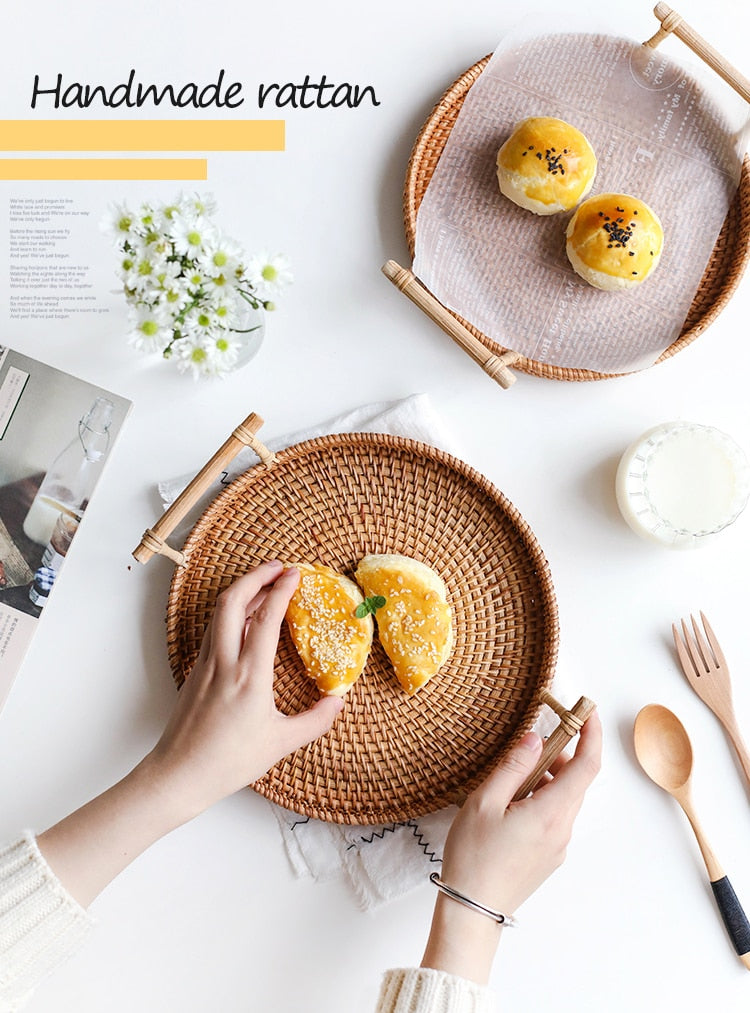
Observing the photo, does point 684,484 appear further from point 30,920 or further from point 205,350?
point 30,920

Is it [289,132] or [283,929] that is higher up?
[289,132]

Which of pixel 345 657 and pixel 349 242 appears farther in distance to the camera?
pixel 349 242

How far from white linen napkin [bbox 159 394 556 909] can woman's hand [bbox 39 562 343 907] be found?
0.16m

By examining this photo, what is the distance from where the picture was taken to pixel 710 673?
1.02 meters

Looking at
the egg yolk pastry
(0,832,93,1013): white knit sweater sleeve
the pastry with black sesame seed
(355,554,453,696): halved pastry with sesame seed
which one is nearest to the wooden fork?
(355,554,453,696): halved pastry with sesame seed

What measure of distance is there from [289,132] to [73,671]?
0.70 metres

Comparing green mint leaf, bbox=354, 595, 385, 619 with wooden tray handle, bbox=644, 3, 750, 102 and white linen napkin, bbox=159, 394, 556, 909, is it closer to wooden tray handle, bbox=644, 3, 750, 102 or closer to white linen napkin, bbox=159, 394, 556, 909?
white linen napkin, bbox=159, 394, 556, 909

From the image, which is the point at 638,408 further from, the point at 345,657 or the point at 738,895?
the point at 738,895

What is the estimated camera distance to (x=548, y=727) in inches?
39.4

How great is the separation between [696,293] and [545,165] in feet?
0.77

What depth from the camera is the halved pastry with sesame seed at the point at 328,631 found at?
0.94 metres

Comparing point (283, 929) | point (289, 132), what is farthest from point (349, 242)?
point (283, 929)

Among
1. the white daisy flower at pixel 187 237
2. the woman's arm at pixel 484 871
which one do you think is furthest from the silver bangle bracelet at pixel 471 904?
the white daisy flower at pixel 187 237

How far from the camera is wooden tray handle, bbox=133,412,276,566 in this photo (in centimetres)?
92
